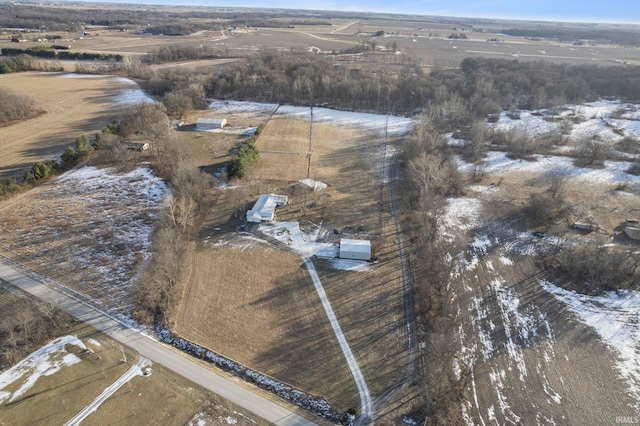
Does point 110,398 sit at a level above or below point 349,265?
below

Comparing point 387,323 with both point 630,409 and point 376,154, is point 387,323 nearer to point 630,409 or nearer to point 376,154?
point 630,409

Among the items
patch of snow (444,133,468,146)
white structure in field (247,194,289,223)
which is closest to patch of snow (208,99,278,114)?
patch of snow (444,133,468,146)

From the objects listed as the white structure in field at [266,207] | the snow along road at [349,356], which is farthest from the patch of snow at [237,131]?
the snow along road at [349,356]

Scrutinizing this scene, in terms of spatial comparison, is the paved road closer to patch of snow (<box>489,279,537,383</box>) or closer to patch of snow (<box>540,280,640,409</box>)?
patch of snow (<box>489,279,537,383</box>)

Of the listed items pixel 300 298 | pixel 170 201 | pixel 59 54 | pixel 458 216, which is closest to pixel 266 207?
pixel 170 201

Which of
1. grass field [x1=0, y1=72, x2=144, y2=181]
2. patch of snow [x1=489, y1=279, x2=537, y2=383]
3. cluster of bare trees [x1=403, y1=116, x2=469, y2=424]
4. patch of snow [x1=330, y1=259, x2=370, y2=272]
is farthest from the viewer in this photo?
grass field [x1=0, y1=72, x2=144, y2=181]

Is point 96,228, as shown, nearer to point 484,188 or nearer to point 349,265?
point 349,265

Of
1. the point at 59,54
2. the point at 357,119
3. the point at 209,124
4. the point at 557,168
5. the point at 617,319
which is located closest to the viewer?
the point at 617,319

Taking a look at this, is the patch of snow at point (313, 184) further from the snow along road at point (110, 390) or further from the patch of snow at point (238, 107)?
the patch of snow at point (238, 107)
